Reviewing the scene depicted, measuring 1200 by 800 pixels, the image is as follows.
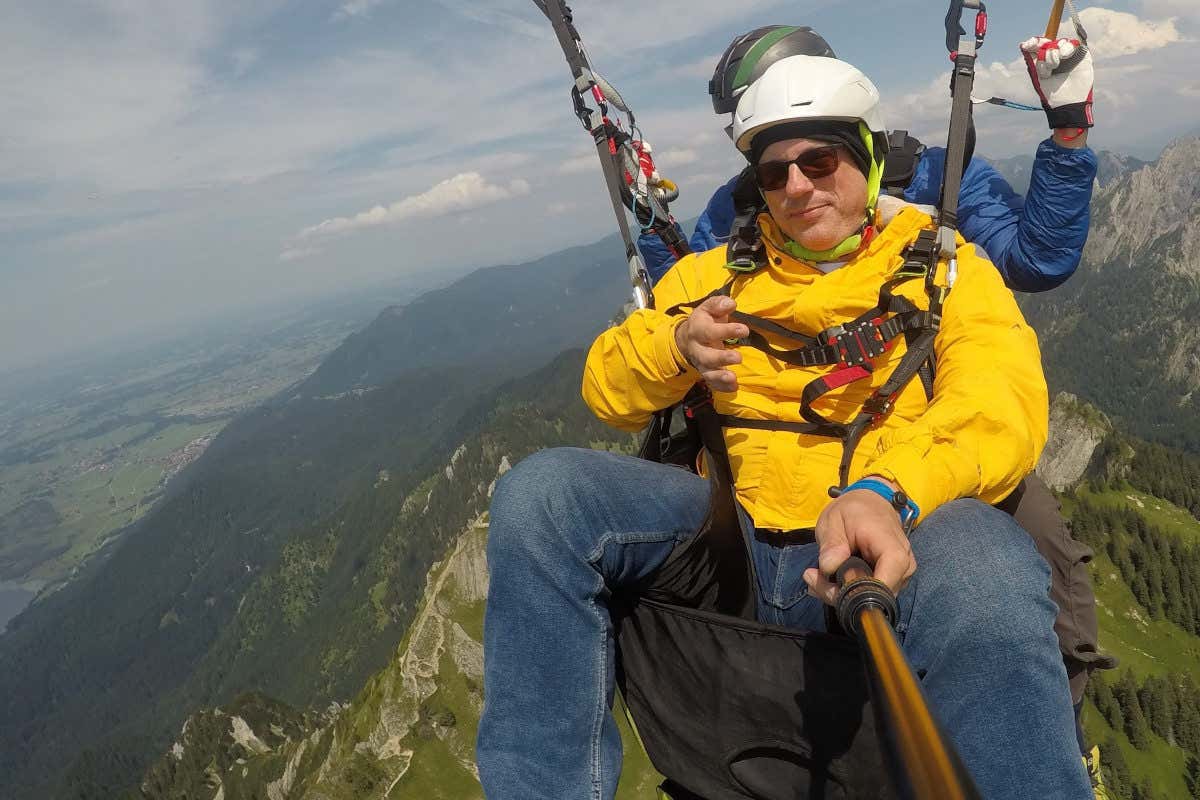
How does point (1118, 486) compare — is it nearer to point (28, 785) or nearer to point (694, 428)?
point (694, 428)

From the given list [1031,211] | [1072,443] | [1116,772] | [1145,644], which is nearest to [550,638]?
[1031,211]

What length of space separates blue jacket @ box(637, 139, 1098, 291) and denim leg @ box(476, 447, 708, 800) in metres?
3.54

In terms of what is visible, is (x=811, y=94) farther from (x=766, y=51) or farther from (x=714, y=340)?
(x=766, y=51)

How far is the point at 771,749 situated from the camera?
3486 mm

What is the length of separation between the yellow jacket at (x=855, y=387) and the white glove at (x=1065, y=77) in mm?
1692

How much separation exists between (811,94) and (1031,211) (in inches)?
87.2

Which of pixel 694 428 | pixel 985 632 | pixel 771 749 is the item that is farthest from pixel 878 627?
pixel 694 428

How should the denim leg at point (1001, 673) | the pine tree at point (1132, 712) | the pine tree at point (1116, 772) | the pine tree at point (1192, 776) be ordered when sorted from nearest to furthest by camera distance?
1. the denim leg at point (1001, 673)
2. the pine tree at point (1116, 772)
3. the pine tree at point (1192, 776)
4. the pine tree at point (1132, 712)

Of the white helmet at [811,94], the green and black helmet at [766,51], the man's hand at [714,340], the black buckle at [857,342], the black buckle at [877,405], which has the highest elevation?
the green and black helmet at [766,51]

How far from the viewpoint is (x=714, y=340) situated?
3514 mm

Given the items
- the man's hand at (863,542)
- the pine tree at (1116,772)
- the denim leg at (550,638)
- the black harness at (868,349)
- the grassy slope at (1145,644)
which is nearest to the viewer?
the man's hand at (863,542)

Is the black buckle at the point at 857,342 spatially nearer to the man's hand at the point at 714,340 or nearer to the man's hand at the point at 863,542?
the man's hand at the point at 714,340

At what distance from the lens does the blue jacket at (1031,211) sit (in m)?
4.55

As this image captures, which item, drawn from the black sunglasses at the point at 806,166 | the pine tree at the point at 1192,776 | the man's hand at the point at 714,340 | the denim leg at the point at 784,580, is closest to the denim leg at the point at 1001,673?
the denim leg at the point at 784,580
